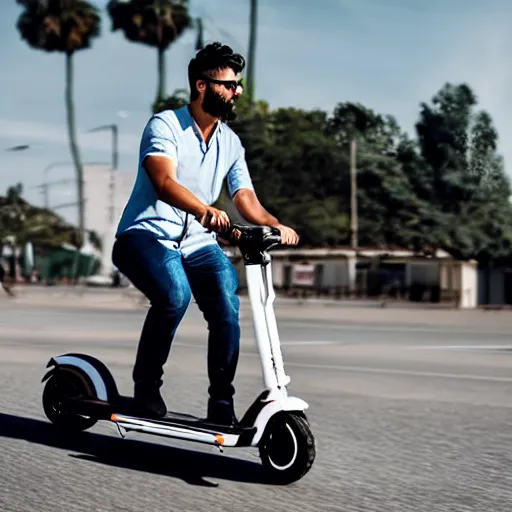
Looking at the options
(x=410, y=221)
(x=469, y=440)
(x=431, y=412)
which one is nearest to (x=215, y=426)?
(x=469, y=440)

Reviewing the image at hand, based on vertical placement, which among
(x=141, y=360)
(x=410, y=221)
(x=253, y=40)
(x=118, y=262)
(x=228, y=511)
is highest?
(x=253, y=40)

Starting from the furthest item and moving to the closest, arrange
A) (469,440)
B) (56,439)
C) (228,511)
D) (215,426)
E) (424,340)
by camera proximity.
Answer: (424,340) < (469,440) < (56,439) < (215,426) < (228,511)

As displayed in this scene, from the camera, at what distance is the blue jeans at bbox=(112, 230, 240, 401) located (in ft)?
19.4

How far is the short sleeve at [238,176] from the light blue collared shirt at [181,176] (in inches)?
3.1

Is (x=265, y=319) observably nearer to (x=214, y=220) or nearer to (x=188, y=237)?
(x=214, y=220)

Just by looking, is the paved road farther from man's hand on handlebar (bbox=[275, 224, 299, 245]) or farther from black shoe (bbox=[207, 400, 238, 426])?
man's hand on handlebar (bbox=[275, 224, 299, 245])

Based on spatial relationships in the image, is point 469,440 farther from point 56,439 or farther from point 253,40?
point 253,40

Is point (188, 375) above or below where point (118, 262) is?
below

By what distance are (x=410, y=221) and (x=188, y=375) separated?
4778 cm

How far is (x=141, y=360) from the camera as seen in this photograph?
20.1 feet

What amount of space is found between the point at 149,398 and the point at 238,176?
1.11m

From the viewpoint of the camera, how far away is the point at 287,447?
5680 mm

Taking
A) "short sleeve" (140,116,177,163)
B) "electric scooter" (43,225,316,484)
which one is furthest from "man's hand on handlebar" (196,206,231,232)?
"short sleeve" (140,116,177,163)

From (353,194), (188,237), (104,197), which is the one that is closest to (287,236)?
(188,237)
